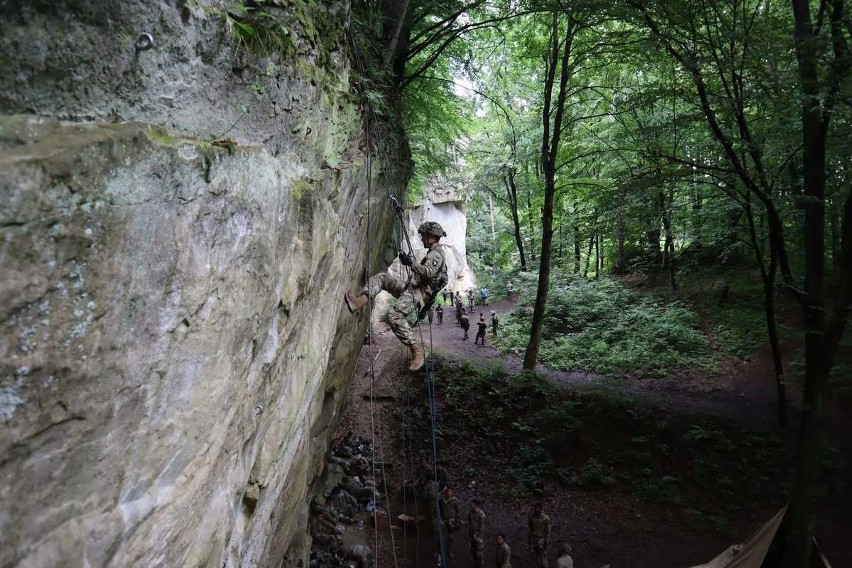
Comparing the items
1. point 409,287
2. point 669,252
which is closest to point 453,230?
point 669,252

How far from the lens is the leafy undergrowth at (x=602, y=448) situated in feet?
31.1

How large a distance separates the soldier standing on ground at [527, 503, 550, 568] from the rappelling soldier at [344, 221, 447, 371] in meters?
3.37

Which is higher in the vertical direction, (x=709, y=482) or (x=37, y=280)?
(x=37, y=280)

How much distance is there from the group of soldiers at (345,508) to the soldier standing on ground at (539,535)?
2890 mm

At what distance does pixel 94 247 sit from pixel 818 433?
815 centimetres

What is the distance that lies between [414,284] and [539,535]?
16.2 ft

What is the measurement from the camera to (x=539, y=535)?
312 inches

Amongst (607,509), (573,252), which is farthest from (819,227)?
(573,252)

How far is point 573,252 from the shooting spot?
26797 millimetres

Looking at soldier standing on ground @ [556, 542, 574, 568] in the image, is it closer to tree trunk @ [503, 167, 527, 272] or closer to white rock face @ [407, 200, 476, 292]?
tree trunk @ [503, 167, 527, 272]

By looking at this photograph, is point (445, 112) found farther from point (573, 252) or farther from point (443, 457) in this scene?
point (573, 252)

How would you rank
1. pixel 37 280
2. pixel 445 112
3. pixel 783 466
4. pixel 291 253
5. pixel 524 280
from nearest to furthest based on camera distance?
pixel 37 280, pixel 291 253, pixel 783 466, pixel 445 112, pixel 524 280

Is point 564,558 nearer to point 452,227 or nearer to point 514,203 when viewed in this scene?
point 514,203

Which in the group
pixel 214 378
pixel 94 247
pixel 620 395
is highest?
pixel 94 247
